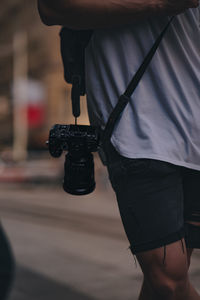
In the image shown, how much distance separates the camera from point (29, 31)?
26266 mm

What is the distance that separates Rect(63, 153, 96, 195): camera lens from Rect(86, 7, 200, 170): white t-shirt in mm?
130

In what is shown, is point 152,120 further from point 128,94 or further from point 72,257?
point 72,257

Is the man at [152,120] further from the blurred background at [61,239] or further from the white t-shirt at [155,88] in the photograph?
the blurred background at [61,239]

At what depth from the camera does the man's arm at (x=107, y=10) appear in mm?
1473

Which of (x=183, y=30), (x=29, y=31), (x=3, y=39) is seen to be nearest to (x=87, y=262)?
(x=183, y=30)

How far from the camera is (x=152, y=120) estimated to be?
5.00 ft

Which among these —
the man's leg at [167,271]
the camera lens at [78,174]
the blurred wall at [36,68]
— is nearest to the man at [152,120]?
the man's leg at [167,271]

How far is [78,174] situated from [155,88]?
1.18 feet

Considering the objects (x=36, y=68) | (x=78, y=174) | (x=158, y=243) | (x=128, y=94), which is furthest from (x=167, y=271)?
(x=36, y=68)

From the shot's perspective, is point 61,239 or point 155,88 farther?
point 61,239

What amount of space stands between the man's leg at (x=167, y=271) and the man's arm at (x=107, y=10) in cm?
65

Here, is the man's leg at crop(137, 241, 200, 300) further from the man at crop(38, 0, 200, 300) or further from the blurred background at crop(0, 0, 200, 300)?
the blurred background at crop(0, 0, 200, 300)

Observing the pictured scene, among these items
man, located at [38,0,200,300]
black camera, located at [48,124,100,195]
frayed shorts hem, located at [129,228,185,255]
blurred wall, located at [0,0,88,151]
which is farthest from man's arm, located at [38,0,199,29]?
blurred wall, located at [0,0,88,151]

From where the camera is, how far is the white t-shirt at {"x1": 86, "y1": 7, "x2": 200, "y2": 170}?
1.51 metres
